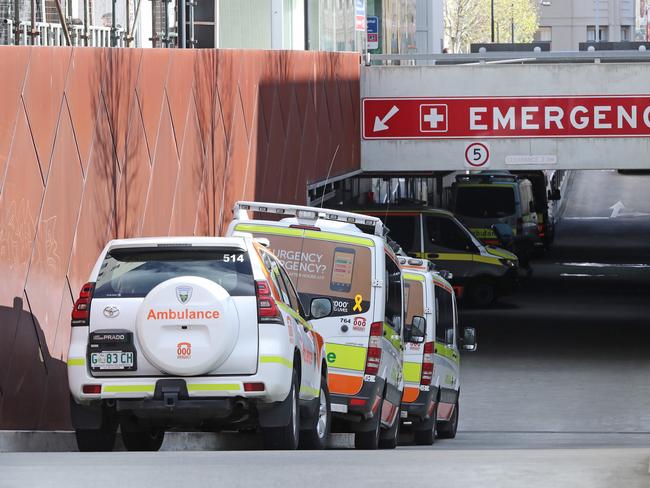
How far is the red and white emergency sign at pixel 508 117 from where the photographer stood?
1098 inches

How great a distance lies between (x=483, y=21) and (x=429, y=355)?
8832 centimetres

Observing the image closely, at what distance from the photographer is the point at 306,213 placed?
13.9 m

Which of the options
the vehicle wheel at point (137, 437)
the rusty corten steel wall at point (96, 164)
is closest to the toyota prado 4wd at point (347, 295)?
the rusty corten steel wall at point (96, 164)

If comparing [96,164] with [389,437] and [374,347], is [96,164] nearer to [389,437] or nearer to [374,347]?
[374,347]

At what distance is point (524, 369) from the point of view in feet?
81.4

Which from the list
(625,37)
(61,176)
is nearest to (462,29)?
(625,37)

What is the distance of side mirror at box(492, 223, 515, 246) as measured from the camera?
39.2 m

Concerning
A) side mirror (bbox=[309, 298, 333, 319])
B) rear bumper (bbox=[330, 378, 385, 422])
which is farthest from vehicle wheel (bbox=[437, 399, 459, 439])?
side mirror (bbox=[309, 298, 333, 319])

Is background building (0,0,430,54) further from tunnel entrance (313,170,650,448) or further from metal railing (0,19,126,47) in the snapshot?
tunnel entrance (313,170,650,448)

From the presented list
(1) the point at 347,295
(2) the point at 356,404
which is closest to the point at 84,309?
(1) the point at 347,295

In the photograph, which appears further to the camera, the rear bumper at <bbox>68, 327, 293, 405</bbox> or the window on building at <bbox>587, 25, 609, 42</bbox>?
the window on building at <bbox>587, 25, 609, 42</bbox>

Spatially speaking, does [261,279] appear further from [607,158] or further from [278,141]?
[607,158]

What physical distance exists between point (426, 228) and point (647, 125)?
17.6 ft

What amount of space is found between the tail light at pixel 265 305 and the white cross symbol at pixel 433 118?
18.2 m
